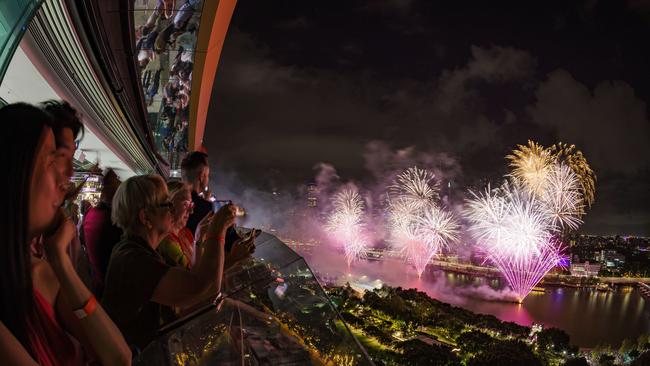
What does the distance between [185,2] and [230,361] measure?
8876 mm

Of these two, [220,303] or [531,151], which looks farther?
[531,151]

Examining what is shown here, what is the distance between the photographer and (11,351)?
2.65 ft

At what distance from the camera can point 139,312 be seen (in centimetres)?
142

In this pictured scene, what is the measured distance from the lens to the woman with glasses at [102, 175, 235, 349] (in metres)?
1.39

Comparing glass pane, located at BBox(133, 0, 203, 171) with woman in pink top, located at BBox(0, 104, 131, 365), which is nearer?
woman in pink top, located at BBox(0, 104, 131, 365)

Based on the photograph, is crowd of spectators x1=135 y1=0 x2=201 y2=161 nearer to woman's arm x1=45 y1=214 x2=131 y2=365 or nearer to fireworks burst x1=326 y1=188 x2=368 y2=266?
woman's arm x1=45 y1=214 x2=131 y2=365

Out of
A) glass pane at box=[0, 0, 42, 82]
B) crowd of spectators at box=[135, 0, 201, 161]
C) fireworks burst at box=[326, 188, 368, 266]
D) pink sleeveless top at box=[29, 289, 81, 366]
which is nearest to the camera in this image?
pink sleeveless top at box=[29, 289, 81, 366]

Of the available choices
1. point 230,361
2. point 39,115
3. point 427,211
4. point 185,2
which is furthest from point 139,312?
point 427,211

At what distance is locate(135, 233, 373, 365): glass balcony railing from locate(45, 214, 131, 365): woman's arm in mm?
299

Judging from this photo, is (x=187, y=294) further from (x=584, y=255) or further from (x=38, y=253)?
(x=584, y=255)

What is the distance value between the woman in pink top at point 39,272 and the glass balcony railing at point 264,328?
314 millimetres

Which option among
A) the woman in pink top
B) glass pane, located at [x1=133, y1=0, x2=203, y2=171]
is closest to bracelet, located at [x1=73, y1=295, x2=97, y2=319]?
the woman in pink top

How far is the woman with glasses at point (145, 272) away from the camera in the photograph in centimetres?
139

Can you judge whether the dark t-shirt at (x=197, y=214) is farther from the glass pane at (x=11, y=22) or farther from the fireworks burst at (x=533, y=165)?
the fireworks burst at (x=533, y=165)
